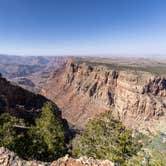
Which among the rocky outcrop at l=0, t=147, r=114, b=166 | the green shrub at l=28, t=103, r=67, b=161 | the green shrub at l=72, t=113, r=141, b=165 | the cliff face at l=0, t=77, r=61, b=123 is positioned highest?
the rocky outcrop at l=0, t=147, r=114, b=166

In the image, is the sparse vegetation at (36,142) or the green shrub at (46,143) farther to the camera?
the green shrub at (46,143)

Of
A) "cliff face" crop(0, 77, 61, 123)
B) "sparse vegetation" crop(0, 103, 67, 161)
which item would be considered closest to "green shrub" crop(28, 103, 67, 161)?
"sparse vegetation" crop(0, 103, 67, 161)

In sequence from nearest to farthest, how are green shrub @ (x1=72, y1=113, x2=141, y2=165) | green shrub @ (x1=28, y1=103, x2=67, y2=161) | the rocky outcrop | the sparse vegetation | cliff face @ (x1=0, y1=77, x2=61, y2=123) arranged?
1. the rocky outcrop
2. green shrub @ (x1=72, y1=113, x2=141, y2=165)
3. the sparse vegetation
4. green shrub @ (x1=28, y1=103, x2=67, y2=161)
5. cliff face @ (x1=0, y1=77, x2=61, y2=123)

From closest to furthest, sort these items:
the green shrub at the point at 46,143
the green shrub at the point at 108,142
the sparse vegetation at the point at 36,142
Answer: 1. the green shrub at the point at 108,142
2. the sparse vegetation at the point at 36,142
3. the green shrub at the point at 46,143

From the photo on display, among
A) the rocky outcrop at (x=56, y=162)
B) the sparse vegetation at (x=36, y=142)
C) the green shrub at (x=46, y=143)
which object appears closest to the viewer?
the rocky outcrop at (x=56, y=162)

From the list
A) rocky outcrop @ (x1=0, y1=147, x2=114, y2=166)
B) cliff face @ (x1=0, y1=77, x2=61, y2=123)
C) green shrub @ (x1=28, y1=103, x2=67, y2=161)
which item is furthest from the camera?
cliff face @ (x1=0, y1=77, x2=61, y2=123)

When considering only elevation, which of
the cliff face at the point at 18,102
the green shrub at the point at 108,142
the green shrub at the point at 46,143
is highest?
the green shrub at the point at 108,142

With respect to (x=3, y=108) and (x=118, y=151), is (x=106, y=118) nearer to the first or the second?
(x=118, y=151)

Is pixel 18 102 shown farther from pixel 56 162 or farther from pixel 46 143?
pixel 56 162

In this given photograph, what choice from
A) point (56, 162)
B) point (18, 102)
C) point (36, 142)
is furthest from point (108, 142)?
point (18, 102)

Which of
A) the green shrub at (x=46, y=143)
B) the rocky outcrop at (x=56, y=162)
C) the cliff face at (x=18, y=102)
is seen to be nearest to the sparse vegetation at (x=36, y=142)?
the green shrub at (x=46, y=143)

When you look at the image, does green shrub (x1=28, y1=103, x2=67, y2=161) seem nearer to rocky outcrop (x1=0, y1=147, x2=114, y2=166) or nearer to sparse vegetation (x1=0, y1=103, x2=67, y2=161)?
sparse vegetation (x1=0, y1=103, x2=67, y2=161)

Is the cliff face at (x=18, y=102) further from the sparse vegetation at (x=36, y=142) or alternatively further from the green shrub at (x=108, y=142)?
the green shrub at (x=108, y=142)

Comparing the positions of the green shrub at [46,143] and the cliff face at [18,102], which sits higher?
the green shrub at [46,143]
